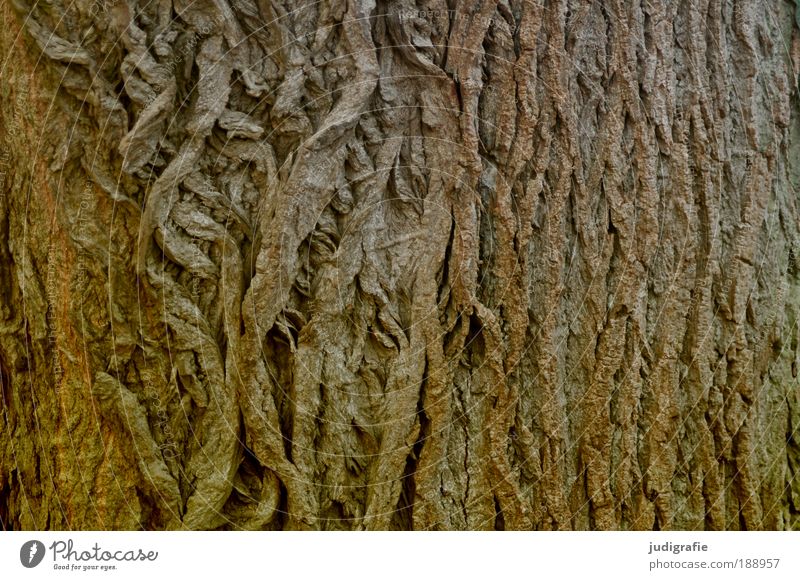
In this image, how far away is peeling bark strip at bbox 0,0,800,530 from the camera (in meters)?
1.38

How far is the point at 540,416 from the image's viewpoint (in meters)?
1.51

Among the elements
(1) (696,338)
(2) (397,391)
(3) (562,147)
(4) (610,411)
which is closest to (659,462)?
(4) (610,411)

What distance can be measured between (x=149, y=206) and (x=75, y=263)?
0.74 ft

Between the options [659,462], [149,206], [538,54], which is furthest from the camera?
[659,462]

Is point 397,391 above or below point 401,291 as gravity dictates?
below

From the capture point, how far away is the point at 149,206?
1.35 meters

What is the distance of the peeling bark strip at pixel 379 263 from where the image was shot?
1381mm

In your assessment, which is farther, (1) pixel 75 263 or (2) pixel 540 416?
(2) pixel 540 416

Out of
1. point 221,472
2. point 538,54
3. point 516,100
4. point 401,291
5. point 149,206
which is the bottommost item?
point 221,472

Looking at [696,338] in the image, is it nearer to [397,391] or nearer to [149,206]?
[397,391]

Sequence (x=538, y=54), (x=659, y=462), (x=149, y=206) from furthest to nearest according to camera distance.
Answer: (x=659, y=462), (x=538, y=54), (x=149, y=206)

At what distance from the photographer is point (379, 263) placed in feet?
4.79
